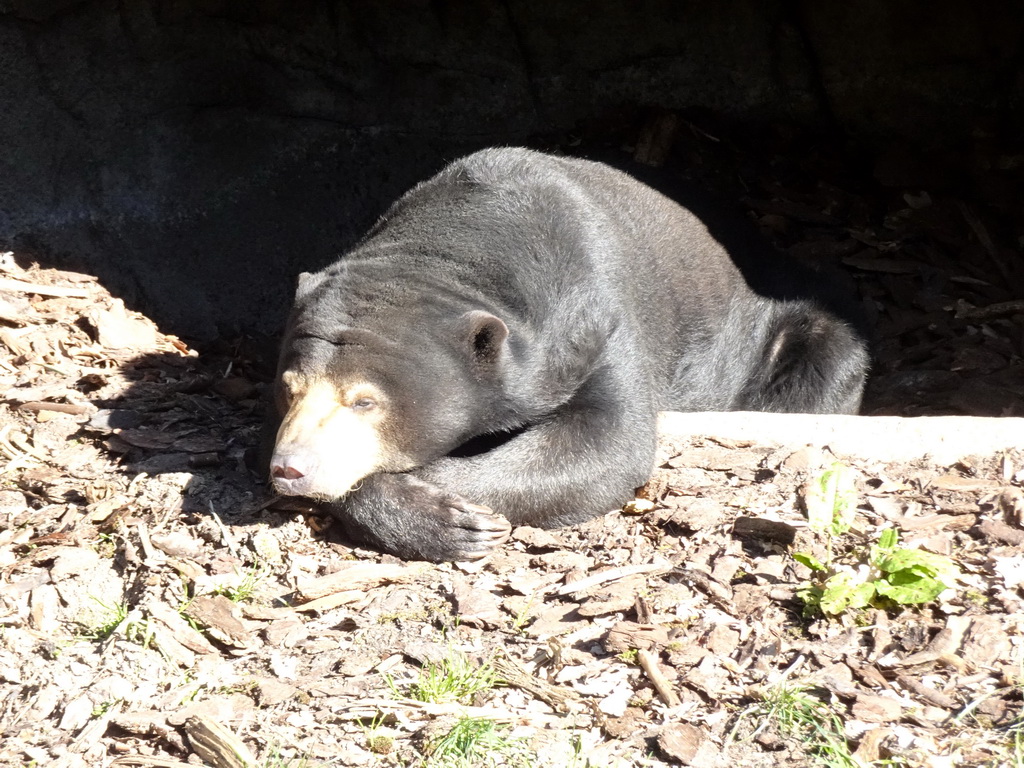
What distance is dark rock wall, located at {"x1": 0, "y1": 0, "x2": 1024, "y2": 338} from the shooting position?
7645mm

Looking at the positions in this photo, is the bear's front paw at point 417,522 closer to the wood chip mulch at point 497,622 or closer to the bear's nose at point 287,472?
the wood chip mulch at point 497,622

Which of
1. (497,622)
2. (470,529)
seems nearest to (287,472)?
(470,529)

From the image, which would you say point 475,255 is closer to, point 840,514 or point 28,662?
point 840,514

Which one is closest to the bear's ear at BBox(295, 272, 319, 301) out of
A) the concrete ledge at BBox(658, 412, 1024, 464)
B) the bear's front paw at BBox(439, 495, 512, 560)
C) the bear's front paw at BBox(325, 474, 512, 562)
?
the bear's front paw at BBox(325, 474, 512, 562)

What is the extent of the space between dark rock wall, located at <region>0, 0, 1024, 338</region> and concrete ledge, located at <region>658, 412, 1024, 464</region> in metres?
3.84

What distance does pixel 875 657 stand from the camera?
3811mm

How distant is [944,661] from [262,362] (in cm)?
505

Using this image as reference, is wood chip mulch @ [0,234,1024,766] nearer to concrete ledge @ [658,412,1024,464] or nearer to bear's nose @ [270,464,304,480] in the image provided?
concrete ledge @ [658,412,1024,464]

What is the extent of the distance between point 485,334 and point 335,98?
12.6ft

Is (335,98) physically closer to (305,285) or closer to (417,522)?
(305,285)

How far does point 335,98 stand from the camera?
8.27 metres

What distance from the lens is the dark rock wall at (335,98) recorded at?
7645 mm

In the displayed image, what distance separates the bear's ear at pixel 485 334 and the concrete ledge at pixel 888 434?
1.32 meters

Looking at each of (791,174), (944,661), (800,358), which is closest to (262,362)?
(800,358)
